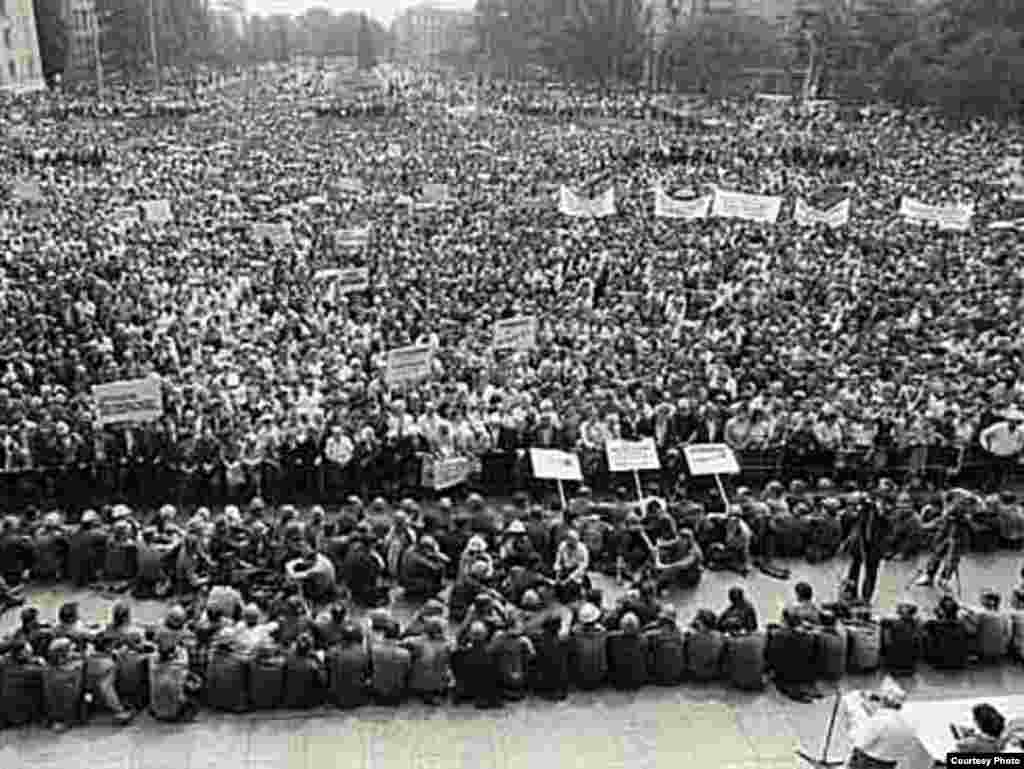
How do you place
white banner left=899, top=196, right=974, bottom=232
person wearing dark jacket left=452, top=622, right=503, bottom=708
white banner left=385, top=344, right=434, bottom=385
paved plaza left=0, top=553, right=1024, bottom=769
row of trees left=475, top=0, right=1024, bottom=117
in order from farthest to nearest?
row of trees left=475, top=0, right=1024, bottom=117 < white banner left=899, top=196, right=974, bottom=232 < white banner left=385, top=344, right=434, bottom=385 < person wearing dark jacket left=452, top=622, right=503, bottom=708 < paved plaza left=0, top=553, right=1024, bottom=769

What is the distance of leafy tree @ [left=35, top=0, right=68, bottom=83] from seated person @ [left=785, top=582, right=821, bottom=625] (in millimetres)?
108179

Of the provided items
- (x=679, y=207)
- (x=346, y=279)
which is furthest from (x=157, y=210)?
(x=679, y=207)

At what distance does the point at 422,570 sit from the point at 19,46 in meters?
102

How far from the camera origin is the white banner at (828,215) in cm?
2862

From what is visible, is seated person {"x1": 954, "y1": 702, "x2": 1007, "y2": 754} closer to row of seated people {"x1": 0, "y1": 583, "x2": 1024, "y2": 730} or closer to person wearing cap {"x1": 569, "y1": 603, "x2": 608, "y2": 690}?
row of seated people {"x1": 0, "y1": 583, "x2": 1024, "y2": 730}

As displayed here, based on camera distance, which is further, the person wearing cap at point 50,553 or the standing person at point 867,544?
the person wearing cap at point 50,553

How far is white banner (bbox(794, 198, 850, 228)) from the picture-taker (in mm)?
28625

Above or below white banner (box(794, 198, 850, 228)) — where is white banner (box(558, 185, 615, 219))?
below

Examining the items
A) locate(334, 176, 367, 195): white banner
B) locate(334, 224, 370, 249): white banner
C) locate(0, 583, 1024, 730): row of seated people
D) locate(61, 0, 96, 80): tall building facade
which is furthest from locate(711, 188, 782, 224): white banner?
locate(61, 0, 96, 80): tall building facade

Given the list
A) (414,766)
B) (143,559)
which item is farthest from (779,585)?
(143,559)

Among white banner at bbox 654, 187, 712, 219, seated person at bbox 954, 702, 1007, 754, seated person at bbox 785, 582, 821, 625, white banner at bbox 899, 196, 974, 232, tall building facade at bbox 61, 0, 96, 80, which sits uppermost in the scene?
seated person at bbox 954, 702, 1007, 754

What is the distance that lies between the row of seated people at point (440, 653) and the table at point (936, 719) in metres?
2.44

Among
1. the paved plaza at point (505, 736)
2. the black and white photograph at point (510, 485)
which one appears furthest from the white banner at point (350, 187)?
the paved plaza at point (505, 736)

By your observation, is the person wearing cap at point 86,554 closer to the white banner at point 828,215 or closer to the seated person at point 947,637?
the seated person at point 947,637
